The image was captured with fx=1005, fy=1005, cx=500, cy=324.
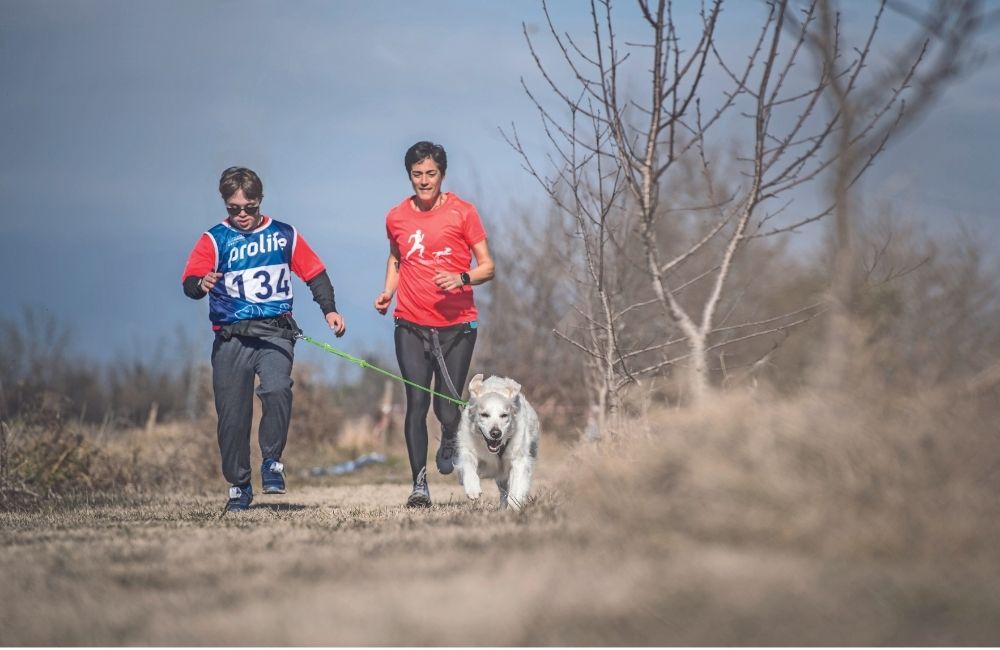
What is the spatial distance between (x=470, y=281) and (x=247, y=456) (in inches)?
80.7

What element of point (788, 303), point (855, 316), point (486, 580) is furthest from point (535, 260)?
point (486, 580)

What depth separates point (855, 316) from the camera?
4523mm

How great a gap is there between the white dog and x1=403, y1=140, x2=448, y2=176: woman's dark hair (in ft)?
5.25

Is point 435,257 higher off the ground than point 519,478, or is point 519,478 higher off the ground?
point 435,257

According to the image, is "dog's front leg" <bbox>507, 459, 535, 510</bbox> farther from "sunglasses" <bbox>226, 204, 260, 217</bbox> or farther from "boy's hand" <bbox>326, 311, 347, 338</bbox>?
"sunglasses" <bbox>226, 204, 260, 217</bbox>

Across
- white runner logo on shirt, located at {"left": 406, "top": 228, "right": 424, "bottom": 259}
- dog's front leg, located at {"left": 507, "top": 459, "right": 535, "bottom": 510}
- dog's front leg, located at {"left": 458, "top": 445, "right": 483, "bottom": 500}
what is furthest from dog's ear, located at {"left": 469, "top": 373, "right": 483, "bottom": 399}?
white runner logo on shirt, located at {"left": 406, "top": 228, "right": 424, "bottom": 259}

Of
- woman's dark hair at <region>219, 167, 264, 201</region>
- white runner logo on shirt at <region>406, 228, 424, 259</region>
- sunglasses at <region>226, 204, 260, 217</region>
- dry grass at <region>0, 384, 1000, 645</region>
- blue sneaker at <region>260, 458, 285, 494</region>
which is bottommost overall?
dry grass at <region>0, 384, 1000, 645</region>

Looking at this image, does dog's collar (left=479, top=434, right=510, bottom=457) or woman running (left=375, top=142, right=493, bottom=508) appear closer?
dog's collar (left=479, top=434, right=510, bottom=457)

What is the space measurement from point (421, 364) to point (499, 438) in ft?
3.00

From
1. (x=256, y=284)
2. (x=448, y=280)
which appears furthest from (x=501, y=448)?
(x=256, y=284)

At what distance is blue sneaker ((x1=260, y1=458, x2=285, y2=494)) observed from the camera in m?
6.93

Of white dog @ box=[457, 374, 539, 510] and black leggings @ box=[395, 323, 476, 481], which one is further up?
black leggings @ box=[395, 323, 476, 481]

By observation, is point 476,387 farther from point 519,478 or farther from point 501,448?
point 519,478

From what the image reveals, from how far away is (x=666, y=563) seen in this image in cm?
331
